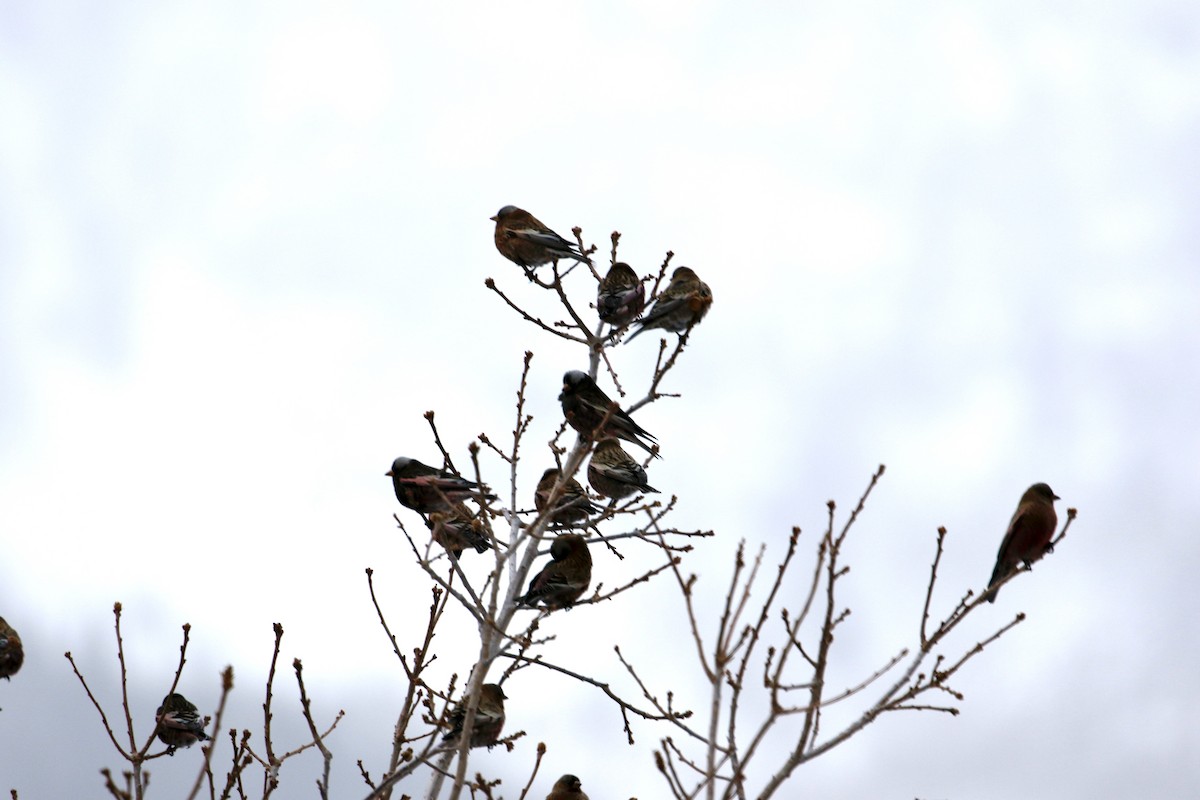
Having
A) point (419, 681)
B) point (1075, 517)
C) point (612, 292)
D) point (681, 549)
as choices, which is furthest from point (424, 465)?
point (1075, 517)

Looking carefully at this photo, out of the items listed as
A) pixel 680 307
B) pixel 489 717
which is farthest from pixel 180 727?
pixel 680 307

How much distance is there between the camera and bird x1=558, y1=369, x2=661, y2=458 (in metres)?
8.40

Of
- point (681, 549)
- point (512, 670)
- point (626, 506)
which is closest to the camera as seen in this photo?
point (512, 670)

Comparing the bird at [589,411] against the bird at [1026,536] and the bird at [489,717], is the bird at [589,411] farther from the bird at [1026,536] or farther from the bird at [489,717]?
the bird at [1026,536]

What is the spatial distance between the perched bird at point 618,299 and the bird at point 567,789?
3.73 meters

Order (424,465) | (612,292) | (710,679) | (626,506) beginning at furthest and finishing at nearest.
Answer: (424,465) → (612,292) → (626,506) → (710,679)

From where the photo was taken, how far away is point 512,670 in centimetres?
618

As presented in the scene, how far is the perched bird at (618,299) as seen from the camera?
827 cm

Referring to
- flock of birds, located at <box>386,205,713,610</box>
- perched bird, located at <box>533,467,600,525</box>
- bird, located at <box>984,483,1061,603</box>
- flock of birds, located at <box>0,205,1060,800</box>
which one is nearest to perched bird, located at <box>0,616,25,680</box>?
flock of birds, located at <box>0,205,1060,800</box>

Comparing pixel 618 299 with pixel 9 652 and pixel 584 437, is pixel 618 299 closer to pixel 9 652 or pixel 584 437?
pixel 584 437

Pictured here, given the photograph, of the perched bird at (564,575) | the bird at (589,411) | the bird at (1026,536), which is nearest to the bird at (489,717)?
the perched bird at (564,575)

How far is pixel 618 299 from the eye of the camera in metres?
8.49

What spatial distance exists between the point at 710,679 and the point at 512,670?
8.39ft

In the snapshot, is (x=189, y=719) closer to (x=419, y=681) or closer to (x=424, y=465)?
(x=424, y=465)
